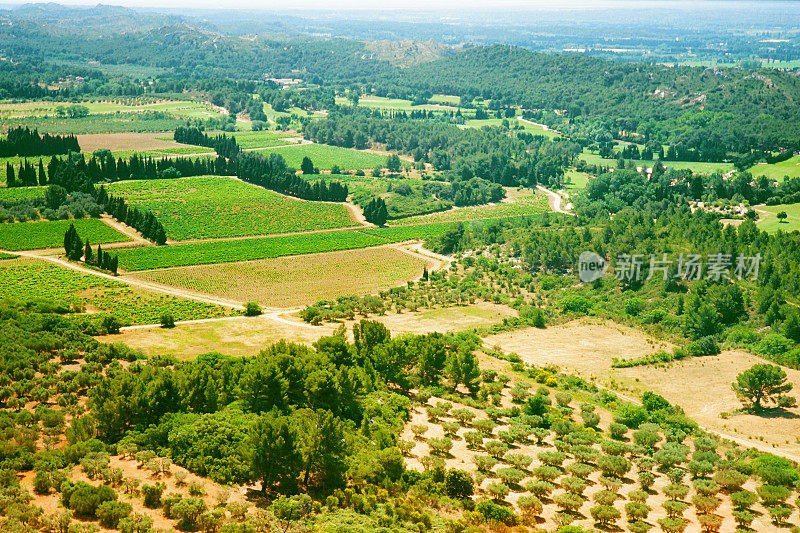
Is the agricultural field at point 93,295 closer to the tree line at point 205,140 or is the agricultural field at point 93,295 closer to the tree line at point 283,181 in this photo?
the tree line at point 283,181

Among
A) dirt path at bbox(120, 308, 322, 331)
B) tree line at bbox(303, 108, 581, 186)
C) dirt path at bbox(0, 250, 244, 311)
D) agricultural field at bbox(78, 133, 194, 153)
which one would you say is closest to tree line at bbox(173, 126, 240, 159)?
agricultural field at bbox(78, 133, 194, 153)

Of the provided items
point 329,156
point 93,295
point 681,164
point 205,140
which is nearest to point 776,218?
point 681,164

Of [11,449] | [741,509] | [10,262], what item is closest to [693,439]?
[741,509]

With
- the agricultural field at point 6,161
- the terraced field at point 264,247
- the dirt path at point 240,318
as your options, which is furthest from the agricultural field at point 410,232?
the agricultural field at point 6,161

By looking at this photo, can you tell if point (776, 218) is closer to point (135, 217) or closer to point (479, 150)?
point (479, 150)

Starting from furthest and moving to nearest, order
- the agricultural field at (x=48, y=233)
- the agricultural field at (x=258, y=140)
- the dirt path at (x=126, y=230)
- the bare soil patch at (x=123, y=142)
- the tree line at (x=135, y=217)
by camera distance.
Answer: the agricultural field at (x=258, y=140) < the bare soil patch at (x=123, y=142) < the tree line at (x=135, y=217) < the dirt path at (x=126, y=230) < the agricultural field at (x=48, y=233)

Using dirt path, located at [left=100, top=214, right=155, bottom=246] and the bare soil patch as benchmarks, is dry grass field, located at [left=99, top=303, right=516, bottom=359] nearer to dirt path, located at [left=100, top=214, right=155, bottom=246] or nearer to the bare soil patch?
dirt path, located at [left=100, top=214, right=155, bottom=246]
